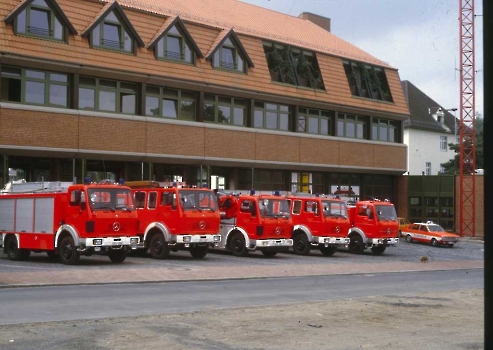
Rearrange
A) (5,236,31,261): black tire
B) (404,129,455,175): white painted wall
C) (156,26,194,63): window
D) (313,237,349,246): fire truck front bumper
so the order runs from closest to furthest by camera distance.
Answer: (5,236,31,261): black tire < (313,237,349,246): fire truck front bumper < (156,26,194,63): window < (404,129,455,175): white painted wall

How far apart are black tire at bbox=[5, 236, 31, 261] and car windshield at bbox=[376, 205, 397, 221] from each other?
1713 cm

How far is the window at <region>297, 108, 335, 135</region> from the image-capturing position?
147ft

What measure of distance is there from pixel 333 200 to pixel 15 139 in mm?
13761

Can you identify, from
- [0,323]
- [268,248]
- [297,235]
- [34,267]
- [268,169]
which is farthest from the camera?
[268,169]

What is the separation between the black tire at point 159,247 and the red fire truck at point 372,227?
39.7 ft

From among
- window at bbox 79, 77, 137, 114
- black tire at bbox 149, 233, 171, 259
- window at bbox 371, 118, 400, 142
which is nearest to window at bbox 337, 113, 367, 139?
window at bbox 371, 118, 400, 142

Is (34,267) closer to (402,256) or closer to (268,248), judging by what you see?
(268,248)

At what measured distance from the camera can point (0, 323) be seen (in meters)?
11.0

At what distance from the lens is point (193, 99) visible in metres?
39.4

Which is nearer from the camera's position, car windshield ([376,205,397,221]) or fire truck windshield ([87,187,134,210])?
fire truck windshield ([87,187,134,210])

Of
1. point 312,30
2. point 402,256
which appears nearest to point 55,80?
point 402,256

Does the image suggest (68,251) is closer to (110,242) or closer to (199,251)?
(110,242)

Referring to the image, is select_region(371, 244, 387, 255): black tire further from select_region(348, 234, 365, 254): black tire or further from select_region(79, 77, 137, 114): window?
select_region(79, 77, 137, 114): window
